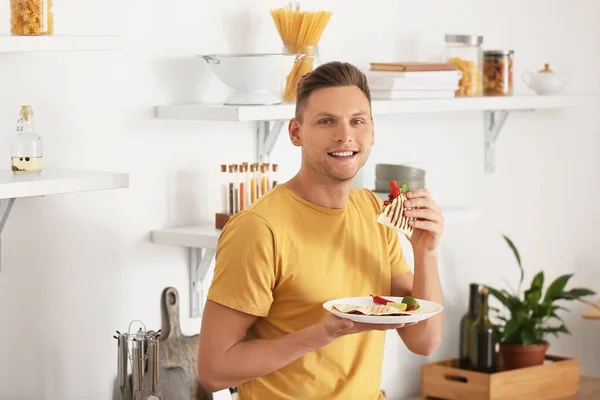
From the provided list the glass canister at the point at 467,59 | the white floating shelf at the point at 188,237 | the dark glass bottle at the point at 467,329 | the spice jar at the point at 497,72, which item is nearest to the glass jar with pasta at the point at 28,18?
the white floating shelf at the point at 188,237

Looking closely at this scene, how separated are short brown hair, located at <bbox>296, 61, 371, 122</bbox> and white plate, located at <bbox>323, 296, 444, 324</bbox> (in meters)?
0.32

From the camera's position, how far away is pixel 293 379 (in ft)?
5.93

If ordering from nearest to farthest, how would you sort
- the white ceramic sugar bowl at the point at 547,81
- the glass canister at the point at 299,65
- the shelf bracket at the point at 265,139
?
the glass canister at the point at 299,65
the shelf bracket at the point at 265,139
the white ceramic sugar bowl at the point at 547,81

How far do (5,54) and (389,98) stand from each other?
0.99m

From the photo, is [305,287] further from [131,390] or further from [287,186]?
[131,390]

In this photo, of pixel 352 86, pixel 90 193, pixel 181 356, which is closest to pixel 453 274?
pixel 181 356

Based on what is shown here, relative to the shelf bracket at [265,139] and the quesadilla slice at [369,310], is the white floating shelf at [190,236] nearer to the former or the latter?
the shelf bracket at [265,139]

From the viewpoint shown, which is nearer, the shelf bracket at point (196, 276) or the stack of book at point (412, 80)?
the shelf bracket at point (196, 276)

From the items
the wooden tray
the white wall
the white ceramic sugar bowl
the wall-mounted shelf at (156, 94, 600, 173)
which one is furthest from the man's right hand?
the white ceramic sugar bowl

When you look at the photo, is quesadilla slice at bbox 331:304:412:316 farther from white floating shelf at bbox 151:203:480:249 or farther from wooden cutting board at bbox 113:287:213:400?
wooden cutting board at bbox 113:287:213:400

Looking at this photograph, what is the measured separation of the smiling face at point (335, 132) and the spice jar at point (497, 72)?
126cm

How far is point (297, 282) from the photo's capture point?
1.80 meters

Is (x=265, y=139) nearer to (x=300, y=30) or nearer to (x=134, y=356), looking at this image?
(x=300, y=30)

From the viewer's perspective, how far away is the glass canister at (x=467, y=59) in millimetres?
2941
